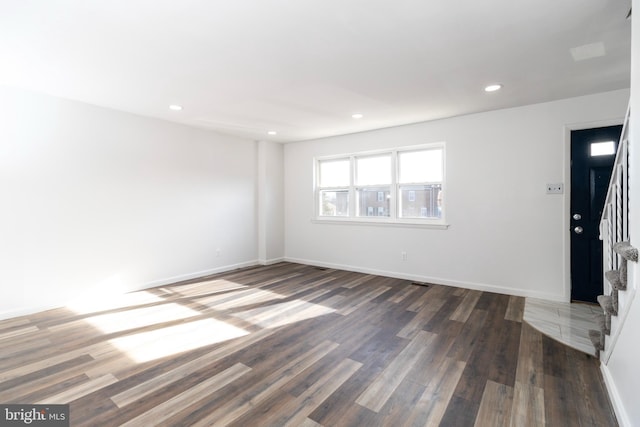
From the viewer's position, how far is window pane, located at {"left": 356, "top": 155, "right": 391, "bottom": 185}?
520 cm

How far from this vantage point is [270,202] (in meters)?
6.11

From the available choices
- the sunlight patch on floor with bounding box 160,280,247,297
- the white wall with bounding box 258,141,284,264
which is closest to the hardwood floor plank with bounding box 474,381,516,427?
the sunlight patch on floor with bounding box 160,280,247,297

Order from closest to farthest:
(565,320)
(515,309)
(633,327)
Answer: (633,327) → (565,320) → (515,309)

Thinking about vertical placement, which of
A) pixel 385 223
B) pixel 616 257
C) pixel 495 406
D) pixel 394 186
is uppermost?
pixel 394 186

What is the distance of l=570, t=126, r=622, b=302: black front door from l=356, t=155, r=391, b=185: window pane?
96.8 inches

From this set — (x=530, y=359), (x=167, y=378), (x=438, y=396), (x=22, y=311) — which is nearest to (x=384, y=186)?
(x=530, y=359)

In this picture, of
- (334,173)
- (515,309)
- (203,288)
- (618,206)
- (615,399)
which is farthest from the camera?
(334,173)

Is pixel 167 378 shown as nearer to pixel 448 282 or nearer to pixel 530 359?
pixel 530 359

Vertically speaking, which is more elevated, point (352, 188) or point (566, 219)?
point (352, 188)

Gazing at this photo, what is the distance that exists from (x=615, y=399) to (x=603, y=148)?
303 centimetres

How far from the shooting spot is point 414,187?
490 centimetres

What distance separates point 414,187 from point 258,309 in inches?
120

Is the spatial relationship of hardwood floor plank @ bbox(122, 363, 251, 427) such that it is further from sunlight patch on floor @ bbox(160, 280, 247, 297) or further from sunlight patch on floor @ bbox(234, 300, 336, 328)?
sunlight patch on floor @ bbox(160, 280, 247, 297)

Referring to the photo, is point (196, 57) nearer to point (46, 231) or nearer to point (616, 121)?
→ point (46, 231)
